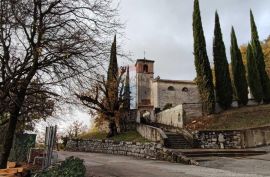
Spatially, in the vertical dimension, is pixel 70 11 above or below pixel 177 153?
above

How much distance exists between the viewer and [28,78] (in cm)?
846

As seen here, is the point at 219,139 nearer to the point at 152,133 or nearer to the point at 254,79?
the point at 152,133

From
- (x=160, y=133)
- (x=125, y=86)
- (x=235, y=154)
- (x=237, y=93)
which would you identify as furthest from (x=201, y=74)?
(x=235, y=154)

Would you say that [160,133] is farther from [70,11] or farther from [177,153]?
[70,11]

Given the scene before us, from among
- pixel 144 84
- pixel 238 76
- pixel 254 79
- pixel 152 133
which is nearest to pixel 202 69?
pixel 238 76

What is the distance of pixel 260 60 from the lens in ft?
105

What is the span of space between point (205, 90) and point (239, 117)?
366 centimetres

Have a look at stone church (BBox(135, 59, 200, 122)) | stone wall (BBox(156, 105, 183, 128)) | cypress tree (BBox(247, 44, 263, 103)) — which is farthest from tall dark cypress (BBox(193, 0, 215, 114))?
stone church (BBox(135, 59, 200, 122))

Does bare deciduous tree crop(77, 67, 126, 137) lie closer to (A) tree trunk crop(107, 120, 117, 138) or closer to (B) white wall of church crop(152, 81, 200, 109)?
(A) tree trunk crop(107, 120, 117, 138)

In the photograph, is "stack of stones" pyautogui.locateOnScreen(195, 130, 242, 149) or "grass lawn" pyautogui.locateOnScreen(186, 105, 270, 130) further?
"grass lawn" pyautogui.locateOnScreen(186, 105, 270, 130)

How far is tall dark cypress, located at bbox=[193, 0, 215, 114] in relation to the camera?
26.5 m

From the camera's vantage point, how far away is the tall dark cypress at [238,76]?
29.4m

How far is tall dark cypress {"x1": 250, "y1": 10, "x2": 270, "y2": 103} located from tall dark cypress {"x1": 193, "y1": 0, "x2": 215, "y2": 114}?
693 cm

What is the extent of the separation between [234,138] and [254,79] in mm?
12487
